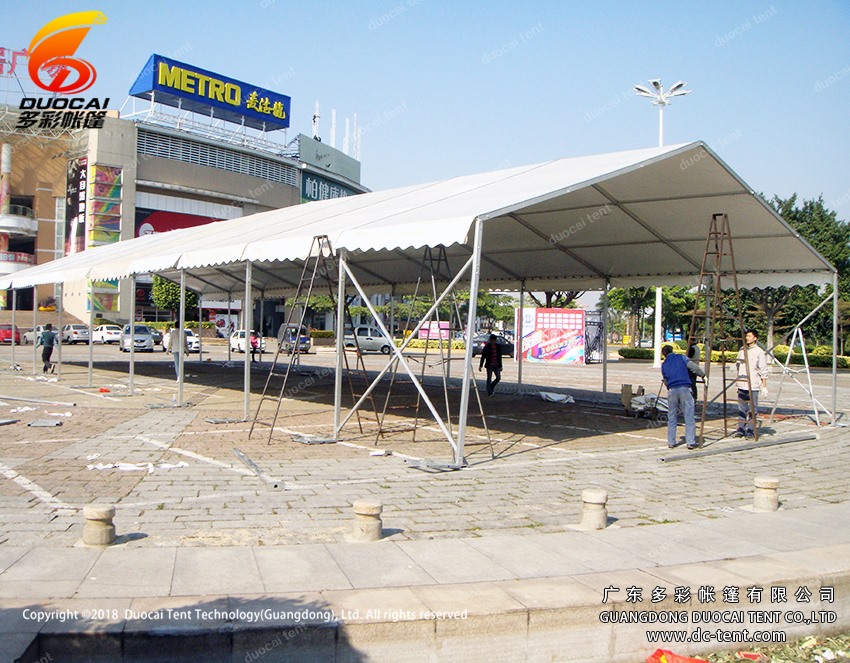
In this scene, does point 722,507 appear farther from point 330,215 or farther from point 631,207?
point 330,215

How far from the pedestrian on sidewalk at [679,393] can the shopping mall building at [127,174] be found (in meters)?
51.1

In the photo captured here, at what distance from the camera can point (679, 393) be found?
1200 centimetres

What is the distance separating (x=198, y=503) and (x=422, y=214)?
5.31 meters

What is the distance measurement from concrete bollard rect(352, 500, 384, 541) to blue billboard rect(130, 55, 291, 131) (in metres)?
58.7

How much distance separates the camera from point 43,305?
2367 inches

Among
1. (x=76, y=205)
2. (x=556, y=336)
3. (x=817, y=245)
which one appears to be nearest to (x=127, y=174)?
(x=76, y=205)

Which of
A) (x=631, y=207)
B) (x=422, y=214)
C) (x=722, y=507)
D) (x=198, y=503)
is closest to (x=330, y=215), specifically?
(x=422, y=214)

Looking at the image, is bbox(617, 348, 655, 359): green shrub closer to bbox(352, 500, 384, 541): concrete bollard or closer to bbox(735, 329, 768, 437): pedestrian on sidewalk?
bbox(735, 329, 768, 437): pedestrian on sidewalk

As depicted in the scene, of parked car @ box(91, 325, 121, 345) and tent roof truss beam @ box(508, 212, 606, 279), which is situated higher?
Result: tent roof truss beam @ box(508, 212, 606, 279)

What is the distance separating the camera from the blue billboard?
59.3 m

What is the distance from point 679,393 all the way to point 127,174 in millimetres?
56629

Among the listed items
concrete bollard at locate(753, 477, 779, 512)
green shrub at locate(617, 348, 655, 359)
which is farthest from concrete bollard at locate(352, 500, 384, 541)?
green shrub at locate(617, 348, 655, 359)

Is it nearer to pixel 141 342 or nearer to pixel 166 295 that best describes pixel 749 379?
pixel 141 342

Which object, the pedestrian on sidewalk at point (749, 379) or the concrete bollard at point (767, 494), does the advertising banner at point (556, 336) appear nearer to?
the pedestrian on sidewalk at point (749, 379)
